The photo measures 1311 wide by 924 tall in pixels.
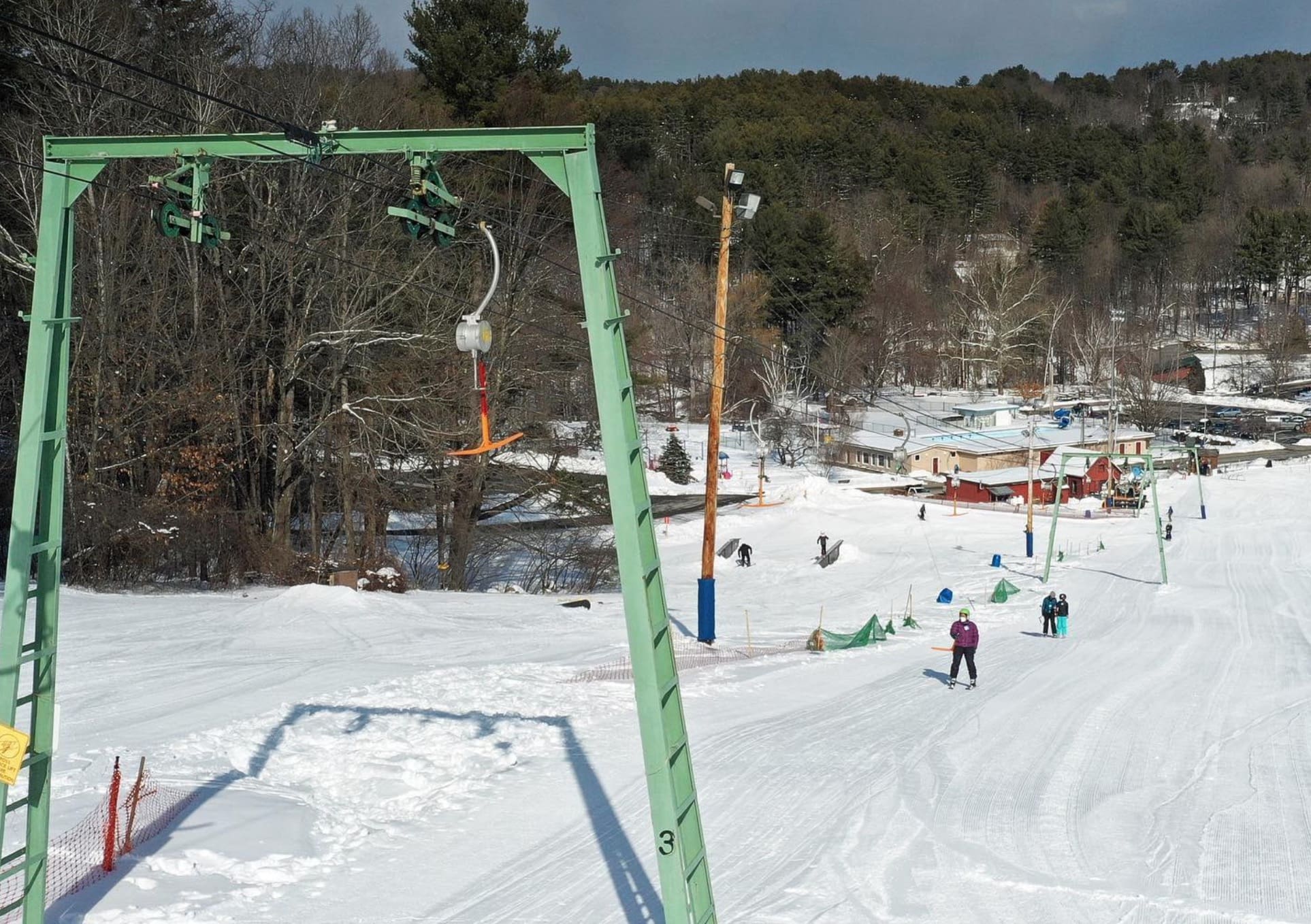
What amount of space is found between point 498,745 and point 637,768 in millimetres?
1682

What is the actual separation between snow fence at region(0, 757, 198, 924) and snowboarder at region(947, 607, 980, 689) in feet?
37.4

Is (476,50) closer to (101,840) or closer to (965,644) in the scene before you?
(965,644)

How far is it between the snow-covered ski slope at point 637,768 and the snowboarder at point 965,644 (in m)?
0.59

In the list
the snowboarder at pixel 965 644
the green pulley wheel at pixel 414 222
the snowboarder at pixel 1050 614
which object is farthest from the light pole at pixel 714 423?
the green pulley wheel at pixel 414 222

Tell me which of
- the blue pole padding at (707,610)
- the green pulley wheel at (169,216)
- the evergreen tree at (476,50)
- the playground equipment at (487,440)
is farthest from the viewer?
the evergreen tree at (476,50)

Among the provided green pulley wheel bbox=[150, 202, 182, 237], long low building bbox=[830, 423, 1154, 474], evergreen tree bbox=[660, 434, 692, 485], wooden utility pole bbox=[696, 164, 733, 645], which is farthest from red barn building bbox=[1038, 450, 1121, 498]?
green pulley wheel bbox=[150, 202, 182, 237]

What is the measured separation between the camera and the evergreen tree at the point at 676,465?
62.5 meters

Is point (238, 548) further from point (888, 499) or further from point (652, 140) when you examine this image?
point (652, 140)

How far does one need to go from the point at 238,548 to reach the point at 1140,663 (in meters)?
19.9

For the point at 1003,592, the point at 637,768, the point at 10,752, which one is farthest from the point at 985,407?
the point at 10,752

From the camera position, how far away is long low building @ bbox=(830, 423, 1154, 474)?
65.7 metres

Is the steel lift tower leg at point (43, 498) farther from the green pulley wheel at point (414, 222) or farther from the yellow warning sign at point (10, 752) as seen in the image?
the green pulley wheel at point (414, 222)

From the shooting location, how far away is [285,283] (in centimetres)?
3141

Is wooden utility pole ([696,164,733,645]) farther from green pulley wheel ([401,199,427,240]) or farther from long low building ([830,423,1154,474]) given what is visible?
long low building ([830,423,1154,474])
